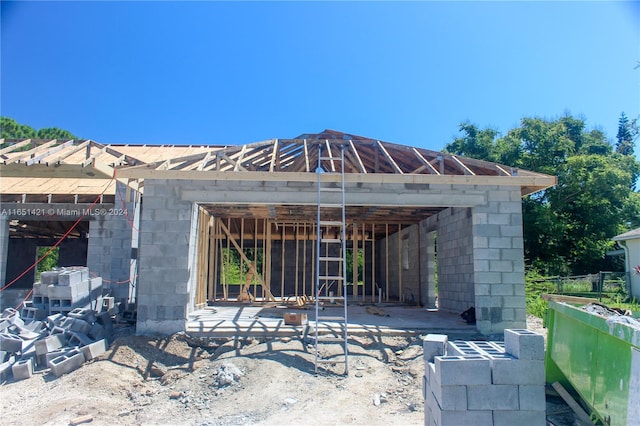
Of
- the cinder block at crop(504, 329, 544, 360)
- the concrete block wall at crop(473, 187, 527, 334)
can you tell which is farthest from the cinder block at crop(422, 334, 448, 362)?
the concrete block wall at crop(473, 187, 527, 334)

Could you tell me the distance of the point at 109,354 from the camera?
302 inches

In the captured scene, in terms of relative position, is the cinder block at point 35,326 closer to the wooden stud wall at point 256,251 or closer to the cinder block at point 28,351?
the cinder block at point 28,351

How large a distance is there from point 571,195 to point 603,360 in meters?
20.8

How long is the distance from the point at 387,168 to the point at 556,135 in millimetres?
15253

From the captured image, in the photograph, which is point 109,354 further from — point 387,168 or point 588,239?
point 588,239

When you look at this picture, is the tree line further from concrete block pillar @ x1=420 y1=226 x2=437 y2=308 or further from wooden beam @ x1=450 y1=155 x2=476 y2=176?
wooden beam @ x1=450 y1=155 x2=476 y2=176

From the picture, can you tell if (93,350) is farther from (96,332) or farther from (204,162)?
(204,162)

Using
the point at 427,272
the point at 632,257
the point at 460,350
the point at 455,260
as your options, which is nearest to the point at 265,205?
the point at 455,260

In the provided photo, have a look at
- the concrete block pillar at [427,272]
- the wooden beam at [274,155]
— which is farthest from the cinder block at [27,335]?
the concrete block pillar at [427,272]

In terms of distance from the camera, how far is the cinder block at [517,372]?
4336 millimetres

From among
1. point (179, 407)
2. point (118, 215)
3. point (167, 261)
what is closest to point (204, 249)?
point (118, 215)

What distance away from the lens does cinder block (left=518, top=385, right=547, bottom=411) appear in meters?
4.34

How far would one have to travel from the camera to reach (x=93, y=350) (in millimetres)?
7633

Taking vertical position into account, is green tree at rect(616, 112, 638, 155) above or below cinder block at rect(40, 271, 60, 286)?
above
